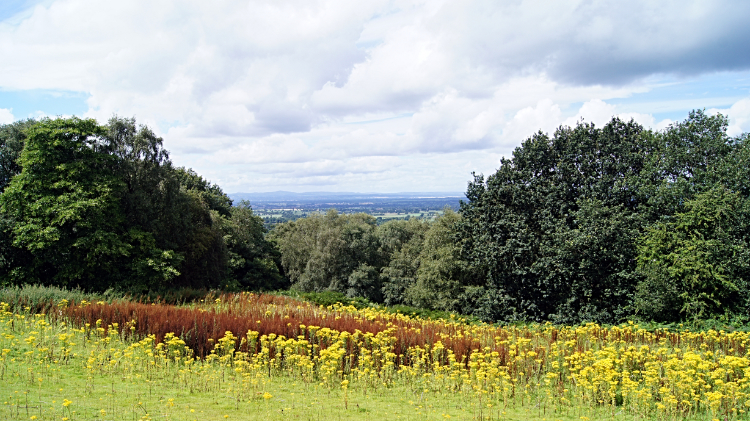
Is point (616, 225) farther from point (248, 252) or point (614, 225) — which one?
point (248, 252)

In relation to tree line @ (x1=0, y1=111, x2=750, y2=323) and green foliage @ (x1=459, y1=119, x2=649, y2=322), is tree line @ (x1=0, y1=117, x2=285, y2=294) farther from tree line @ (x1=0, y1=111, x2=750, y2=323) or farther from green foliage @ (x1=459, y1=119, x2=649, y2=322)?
green foliage @ (x1=459, y1=119, x2=649, y2=322)

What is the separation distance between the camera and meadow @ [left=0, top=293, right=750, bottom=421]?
6863 millimetres

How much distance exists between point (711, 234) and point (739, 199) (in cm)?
189

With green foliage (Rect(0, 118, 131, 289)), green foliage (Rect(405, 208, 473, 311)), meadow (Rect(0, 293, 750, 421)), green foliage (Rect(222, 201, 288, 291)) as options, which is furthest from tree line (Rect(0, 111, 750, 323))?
green foliage (Rect(222, 201, 288, 291))

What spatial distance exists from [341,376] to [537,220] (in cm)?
1715

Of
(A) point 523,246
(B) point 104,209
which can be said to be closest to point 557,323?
(A) point 523,246

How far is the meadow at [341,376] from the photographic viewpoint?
686cm

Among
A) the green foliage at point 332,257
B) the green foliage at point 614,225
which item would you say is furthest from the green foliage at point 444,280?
the green foliage at point 332,257

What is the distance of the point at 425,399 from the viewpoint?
25.8 ft

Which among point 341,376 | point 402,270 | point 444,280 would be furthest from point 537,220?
point 402,270

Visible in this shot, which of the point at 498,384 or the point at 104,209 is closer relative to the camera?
the point at 498,384

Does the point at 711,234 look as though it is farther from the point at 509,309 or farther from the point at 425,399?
the point at 425,399

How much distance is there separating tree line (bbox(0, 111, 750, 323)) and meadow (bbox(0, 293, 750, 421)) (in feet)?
26.4

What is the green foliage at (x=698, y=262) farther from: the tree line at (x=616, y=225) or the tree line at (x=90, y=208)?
the tree line at (x=90, y=208)
